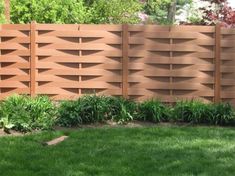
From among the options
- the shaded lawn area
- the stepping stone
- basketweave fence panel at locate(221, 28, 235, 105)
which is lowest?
the shaded lawn area

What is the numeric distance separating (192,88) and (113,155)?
4464 millimetres

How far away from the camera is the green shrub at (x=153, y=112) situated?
10289 millimetres

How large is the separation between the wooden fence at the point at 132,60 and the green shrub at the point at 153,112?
3.69 feet

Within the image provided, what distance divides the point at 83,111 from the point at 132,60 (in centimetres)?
216

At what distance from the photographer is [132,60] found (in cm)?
1162

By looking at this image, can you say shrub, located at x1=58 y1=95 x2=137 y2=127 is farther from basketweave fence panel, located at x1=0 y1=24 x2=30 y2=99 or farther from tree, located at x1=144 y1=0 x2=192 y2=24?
tree, located at x1=144 y1=0 x2=192 y2=24

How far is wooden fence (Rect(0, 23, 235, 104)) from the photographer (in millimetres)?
11586

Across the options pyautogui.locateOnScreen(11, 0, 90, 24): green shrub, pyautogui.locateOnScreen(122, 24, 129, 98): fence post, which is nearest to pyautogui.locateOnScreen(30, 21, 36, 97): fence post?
pyautogui.locateOnScreen(122, 24, 129, 98): fence post

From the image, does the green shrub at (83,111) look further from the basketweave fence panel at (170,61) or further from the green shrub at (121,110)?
the basketweave fence panel at (170,61)

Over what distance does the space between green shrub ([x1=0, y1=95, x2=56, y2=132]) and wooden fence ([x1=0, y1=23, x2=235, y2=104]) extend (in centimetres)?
164

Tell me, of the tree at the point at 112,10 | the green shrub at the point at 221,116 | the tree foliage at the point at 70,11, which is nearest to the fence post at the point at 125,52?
the green shrub at the point at 221,116

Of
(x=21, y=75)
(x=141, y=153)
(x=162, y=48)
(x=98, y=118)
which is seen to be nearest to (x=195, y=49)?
(x=162, y=48)

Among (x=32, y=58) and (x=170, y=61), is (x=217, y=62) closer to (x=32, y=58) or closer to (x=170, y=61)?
(x=170, y=61)

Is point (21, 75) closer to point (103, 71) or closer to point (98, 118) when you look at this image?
point (103, 71)
